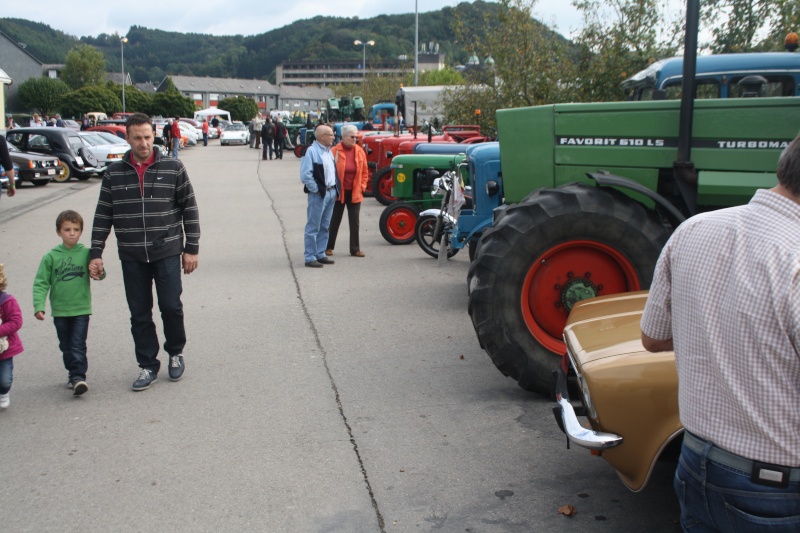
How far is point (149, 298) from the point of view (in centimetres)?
597

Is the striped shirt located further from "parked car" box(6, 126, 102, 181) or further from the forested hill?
the forested hill

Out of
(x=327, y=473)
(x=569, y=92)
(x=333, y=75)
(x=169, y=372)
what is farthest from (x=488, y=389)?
(x=333, y=75)

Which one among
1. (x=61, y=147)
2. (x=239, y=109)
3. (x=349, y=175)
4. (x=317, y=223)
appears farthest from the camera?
(x=239, y=109)

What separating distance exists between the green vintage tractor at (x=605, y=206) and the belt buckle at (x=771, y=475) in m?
3.18

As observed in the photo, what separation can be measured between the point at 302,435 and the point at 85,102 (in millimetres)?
72161

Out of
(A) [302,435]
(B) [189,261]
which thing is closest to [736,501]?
(A) [302,435]

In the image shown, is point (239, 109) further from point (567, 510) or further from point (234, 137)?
point (567, 510)

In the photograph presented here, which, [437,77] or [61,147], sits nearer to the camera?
[61,147]

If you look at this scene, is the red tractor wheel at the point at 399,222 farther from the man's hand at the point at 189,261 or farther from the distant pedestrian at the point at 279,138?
the distant pedestrian at the point at 279,138

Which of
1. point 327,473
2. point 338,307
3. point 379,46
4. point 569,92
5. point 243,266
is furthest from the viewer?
point 379,46

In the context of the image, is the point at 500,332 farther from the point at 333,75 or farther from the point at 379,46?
the point at 333,75

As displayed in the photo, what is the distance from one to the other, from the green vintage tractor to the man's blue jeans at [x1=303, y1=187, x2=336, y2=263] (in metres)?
5.18

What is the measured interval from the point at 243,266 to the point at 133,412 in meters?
5.60

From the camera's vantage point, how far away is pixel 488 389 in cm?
584
